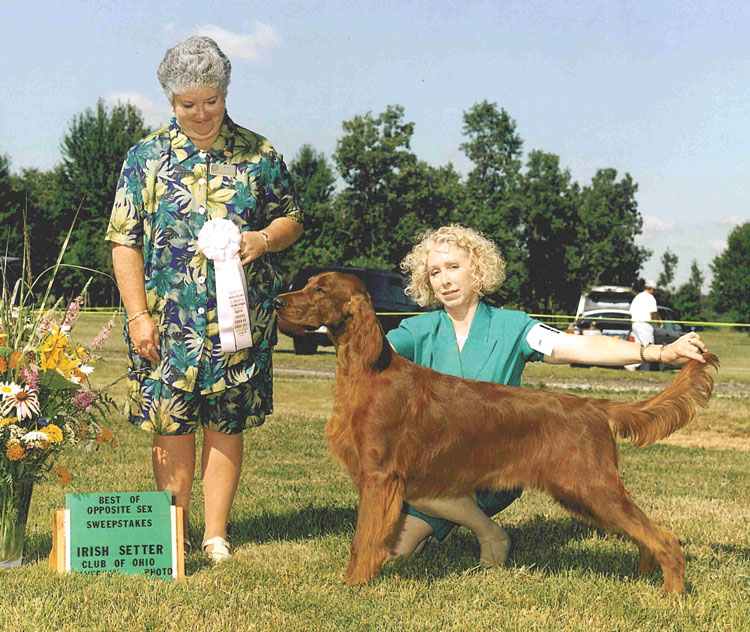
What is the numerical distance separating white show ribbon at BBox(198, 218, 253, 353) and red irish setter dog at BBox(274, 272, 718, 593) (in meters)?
0.19

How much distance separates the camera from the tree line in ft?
130

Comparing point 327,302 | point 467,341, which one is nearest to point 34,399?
point 327,302

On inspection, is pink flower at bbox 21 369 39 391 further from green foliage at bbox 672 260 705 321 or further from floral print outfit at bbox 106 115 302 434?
green foliage at bbox 672 260 705 321

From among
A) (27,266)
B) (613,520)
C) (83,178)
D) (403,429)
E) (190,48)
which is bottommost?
(613,520)

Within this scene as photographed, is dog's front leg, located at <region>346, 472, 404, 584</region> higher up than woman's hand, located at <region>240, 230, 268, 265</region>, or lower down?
lower down

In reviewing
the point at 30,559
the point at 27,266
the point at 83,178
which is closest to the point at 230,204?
the point at 27,266

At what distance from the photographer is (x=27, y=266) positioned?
10.7 ft

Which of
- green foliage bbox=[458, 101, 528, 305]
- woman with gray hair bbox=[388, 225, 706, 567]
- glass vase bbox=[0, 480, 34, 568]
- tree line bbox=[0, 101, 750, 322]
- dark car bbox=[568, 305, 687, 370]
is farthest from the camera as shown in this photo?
green foliage bbox=[458, 101, 528, 305]

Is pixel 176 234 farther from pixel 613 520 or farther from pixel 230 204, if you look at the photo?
pixel 613 520

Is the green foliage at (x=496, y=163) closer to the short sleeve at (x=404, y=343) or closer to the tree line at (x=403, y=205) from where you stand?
the tree line at (x=403, y=205)

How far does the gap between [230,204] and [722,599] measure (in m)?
2.39

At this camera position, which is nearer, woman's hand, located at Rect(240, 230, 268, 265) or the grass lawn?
the grass lawn

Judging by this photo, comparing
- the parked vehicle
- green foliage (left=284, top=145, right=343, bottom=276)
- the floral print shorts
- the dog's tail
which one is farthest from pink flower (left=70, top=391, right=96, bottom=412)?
green foliage (left=284, top=145, right=343, bottom=276)

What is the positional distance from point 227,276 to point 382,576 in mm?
1345
